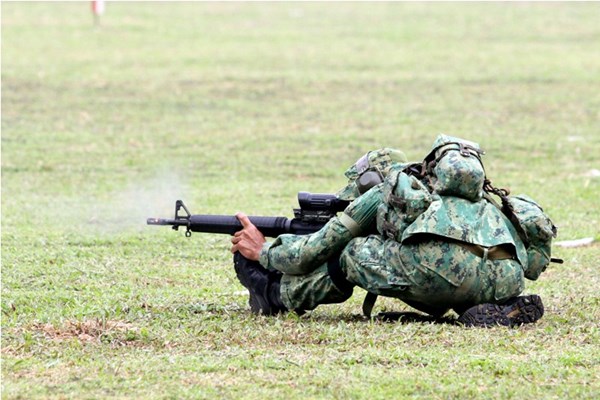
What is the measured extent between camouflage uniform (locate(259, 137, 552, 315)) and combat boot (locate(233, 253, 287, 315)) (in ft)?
0.62

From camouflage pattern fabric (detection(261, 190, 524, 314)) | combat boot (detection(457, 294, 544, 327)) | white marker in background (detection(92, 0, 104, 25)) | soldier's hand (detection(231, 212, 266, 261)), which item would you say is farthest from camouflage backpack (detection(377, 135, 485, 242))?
→ white marker in background (detection(92, 0, 104, 25))

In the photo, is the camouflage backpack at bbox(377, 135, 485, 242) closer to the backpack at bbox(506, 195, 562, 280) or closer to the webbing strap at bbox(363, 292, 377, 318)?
the backpack at bbox(506, 195, 562, 280)

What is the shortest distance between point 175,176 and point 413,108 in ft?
20.7

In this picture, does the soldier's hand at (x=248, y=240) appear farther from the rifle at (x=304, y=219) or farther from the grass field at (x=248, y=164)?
the grass field at (x=248, y=164)

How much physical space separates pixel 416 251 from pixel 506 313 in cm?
62

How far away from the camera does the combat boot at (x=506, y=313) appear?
6906mm

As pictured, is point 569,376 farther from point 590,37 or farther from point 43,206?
point 590,37

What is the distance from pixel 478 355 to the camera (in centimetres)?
620

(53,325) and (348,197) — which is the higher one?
(348,197)

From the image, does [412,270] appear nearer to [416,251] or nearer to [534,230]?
[416,251]

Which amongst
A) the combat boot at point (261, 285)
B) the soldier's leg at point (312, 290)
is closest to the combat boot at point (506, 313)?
the soldier's leg at point (312, 290)

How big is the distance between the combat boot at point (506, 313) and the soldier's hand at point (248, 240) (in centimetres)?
120

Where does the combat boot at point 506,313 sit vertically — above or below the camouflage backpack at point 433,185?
below

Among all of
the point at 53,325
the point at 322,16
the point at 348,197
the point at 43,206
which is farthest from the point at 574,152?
the point at 322,16
